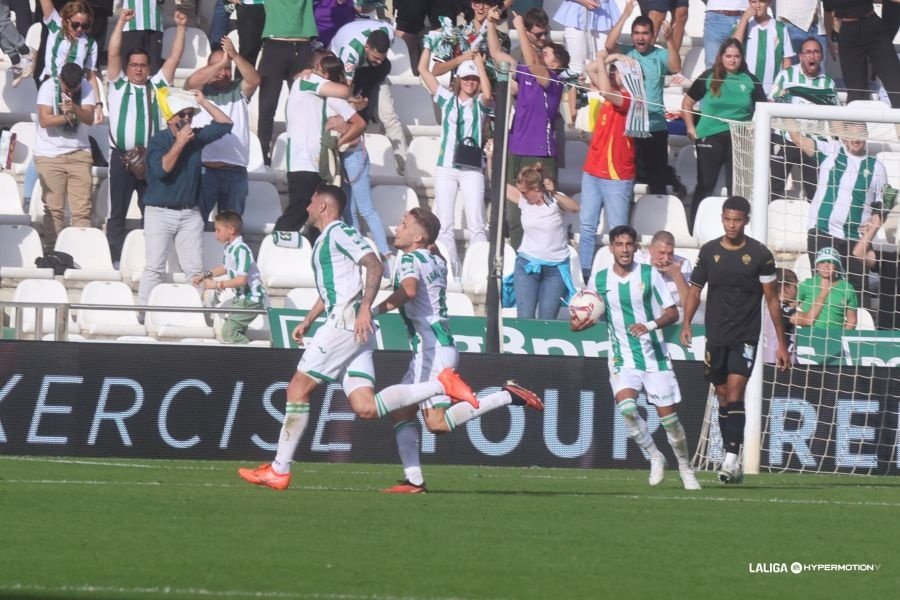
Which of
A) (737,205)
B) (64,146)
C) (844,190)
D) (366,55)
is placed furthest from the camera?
(366,55)

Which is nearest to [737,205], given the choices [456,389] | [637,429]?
[637,429]

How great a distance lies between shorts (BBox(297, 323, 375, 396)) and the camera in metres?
10.5

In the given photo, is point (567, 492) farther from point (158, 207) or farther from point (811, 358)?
point (158, 207)

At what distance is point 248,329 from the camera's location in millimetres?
15352

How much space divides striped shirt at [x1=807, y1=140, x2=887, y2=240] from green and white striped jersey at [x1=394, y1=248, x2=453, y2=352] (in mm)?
5795

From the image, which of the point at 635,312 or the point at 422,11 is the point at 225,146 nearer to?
the point at 422,11

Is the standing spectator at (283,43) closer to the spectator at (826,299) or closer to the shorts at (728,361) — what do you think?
the spectator at (826,299)

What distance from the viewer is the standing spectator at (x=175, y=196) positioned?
51.4 feet

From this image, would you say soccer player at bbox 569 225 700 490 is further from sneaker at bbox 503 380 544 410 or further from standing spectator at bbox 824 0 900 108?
standing spectator at bbox 824 0 900 108

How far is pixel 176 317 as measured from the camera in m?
15.9

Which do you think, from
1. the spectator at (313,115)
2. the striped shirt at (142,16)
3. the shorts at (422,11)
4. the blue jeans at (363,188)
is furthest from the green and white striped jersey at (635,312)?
the striped shirt at (142,16)

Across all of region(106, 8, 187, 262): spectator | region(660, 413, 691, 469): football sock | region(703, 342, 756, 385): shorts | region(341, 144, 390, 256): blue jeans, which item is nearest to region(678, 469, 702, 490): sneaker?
region(660, 413, 691, 469): football sock

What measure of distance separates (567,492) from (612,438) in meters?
2.97

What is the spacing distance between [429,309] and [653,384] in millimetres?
1790
